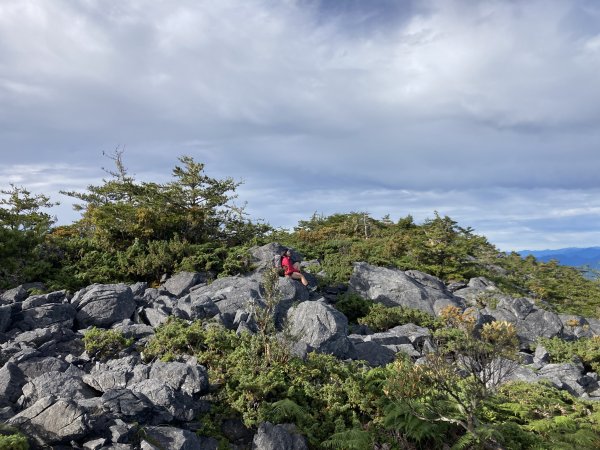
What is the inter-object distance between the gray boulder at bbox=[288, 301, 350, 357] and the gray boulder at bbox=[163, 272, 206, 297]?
5.55 metres

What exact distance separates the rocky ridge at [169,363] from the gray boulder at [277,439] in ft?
0.06

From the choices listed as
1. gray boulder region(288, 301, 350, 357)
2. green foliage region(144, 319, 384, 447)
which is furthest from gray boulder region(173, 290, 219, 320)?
gray boulder region(288, 301, 350, 357)

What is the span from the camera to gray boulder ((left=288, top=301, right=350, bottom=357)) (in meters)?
10.8

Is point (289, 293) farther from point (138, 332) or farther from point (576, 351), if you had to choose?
point (576, 351)

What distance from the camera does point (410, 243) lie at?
24016 millimetres

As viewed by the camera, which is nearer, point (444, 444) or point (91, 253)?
point (444, 444)

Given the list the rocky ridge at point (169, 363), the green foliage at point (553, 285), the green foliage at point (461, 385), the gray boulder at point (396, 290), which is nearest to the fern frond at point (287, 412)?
the rocky ridge at point (169, 363)

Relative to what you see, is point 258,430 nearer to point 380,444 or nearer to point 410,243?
point 380,444

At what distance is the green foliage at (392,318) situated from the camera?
1472cm

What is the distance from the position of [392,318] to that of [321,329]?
4.79 metres

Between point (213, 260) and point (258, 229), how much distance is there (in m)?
6.94

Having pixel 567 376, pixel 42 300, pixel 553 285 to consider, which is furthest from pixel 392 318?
pixel 553 285

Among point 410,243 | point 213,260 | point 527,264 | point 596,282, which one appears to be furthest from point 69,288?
point 596,282

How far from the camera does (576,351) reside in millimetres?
14469
